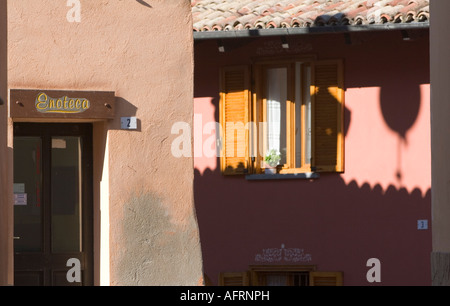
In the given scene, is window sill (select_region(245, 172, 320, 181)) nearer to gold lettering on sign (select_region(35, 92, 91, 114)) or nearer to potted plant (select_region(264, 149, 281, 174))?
potted plant (select_region(264, 149, 281, 174))

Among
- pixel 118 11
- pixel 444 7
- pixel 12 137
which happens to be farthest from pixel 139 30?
pixel 444 7

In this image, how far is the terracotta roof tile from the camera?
15.6m

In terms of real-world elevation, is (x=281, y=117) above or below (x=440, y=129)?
above

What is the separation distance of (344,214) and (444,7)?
8558mm

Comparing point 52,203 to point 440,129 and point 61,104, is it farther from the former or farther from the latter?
point 440,129

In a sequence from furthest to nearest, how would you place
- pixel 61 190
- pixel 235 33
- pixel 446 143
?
pixel 235 33
pixel 61 190
pixel 446 143

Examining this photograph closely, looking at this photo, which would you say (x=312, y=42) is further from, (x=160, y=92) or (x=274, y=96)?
(x=160, y=92)

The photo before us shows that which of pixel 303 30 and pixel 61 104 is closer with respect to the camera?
pixel 61 104

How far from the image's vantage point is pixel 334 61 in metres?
16.4

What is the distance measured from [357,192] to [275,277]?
5.38ft

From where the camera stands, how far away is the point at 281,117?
55.1 ft

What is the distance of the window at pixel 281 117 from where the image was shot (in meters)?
16.4

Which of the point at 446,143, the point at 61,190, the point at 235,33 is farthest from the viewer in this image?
the point at 235,33

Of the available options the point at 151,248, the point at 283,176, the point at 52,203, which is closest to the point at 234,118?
the point at 283,176
